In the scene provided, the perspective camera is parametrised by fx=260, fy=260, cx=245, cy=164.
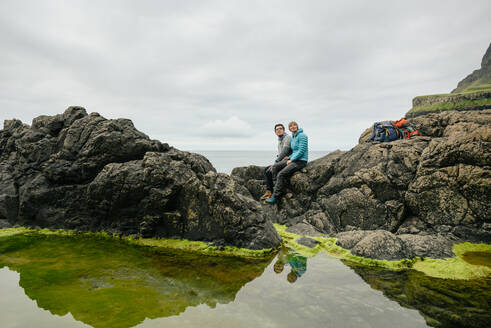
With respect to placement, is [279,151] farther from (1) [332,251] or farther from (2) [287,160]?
(1) [332,251]

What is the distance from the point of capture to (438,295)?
5746 millimetres

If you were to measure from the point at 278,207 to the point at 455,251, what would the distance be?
7761 millimetres

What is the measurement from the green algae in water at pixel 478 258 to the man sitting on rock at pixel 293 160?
7.82 meters

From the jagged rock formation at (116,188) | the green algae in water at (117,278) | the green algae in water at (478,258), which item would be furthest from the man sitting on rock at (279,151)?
the green algae in water at (478,258)

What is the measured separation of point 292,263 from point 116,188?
298 inches

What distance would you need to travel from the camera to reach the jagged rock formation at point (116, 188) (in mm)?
9828

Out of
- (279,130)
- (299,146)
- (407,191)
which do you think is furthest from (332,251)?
(279,130)

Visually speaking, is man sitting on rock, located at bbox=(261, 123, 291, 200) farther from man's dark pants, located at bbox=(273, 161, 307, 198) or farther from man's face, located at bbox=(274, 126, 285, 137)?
man's dark pants, located at bbox=(273, 161, 307, 198)

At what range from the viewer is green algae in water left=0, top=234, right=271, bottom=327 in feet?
17.6

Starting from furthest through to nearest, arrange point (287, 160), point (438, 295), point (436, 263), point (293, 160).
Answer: point (287, 160), point (293, 160), point (436, 263), point (438, 295)

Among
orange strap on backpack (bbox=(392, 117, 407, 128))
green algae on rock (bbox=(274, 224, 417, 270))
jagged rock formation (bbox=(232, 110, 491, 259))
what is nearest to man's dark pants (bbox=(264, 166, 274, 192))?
jagged rock formation (bbox=(232, 110, 491, 259))

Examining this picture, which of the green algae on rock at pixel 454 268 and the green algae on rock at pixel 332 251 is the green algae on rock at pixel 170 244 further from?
the green algae on rock at pixel 454 268

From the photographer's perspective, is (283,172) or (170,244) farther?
(283,172)

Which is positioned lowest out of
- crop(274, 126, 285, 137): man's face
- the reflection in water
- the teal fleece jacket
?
the reflection in water
